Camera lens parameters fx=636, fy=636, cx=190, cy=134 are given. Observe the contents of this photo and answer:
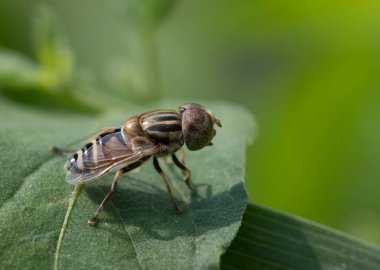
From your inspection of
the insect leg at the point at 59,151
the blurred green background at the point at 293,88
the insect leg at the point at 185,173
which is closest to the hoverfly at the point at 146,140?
the insect leg at the point at 185,173

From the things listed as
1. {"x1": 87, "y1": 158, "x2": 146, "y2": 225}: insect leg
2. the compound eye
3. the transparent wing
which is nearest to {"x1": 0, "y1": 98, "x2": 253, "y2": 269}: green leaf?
{"x1": 87, "y1": 158, "x2": 146, "y2": 225}: insect leg

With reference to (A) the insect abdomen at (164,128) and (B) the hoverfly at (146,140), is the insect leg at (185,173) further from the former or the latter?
(A) the insect abdomen at (164,128)

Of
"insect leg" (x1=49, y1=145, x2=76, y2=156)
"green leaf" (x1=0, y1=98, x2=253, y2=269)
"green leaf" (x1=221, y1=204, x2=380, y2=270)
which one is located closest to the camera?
"green leaf" (x1=0, y1=98, x2=253, y2=269)

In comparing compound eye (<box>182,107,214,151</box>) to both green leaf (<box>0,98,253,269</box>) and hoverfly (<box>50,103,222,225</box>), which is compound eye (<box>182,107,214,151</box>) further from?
green leaf (<box>0,98,253,269</box>)

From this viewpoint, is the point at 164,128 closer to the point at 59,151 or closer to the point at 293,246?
the point at 59,151

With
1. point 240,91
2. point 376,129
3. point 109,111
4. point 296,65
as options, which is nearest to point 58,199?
point 109,111

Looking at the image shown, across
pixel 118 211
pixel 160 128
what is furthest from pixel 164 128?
pixel 118 211

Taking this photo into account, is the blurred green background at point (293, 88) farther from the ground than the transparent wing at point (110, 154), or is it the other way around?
the transparent wing at point (110, 154)
